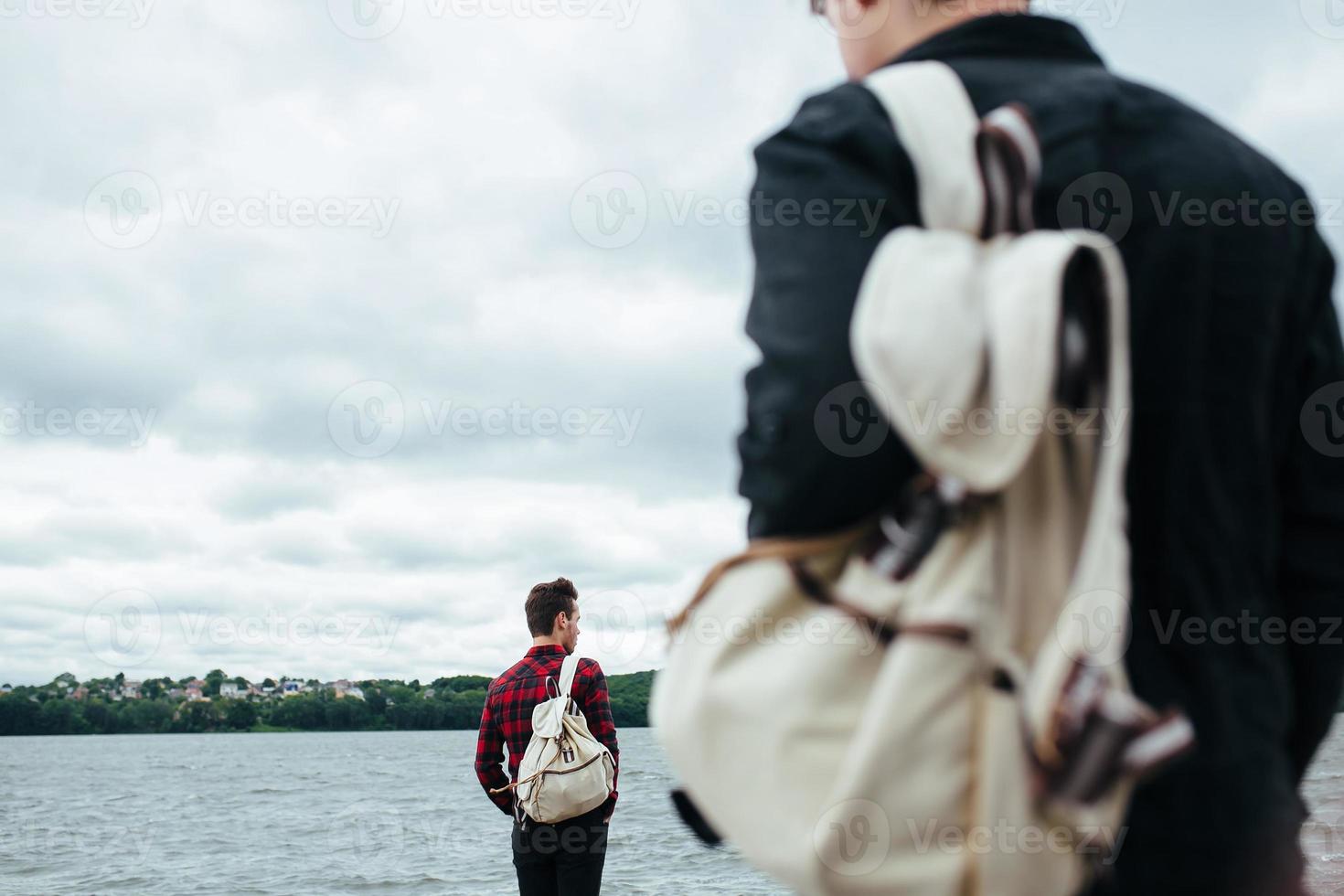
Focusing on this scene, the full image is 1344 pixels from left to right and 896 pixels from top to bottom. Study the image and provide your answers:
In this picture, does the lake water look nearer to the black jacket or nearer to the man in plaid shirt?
the man in plaid shirt

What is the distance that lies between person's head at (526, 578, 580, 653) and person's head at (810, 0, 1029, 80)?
5336 millimetres

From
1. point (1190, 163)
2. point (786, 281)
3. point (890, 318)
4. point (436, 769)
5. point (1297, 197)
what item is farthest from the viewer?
point (436, 769)

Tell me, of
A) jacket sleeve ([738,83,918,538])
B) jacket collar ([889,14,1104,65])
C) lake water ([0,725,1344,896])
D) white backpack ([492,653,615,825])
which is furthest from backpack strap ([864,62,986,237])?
lake water ([0,725,1344,896])

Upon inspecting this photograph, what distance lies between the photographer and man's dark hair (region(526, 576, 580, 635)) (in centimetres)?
648

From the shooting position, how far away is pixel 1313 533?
4.40 feet

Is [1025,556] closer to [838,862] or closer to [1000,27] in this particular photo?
[838,862]

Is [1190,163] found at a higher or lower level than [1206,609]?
higher

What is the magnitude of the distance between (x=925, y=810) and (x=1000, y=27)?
952 mm

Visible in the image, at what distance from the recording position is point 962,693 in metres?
1.01

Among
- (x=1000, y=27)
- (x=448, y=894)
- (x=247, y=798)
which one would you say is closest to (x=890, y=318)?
(x=1000, y=27)

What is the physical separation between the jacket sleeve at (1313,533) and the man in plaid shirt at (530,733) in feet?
16.7

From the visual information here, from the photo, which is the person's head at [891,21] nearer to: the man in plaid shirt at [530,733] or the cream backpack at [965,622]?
the cream backpack at [965,622]

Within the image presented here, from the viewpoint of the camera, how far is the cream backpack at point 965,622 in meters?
0.98

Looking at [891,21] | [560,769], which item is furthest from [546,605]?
[891,21]
